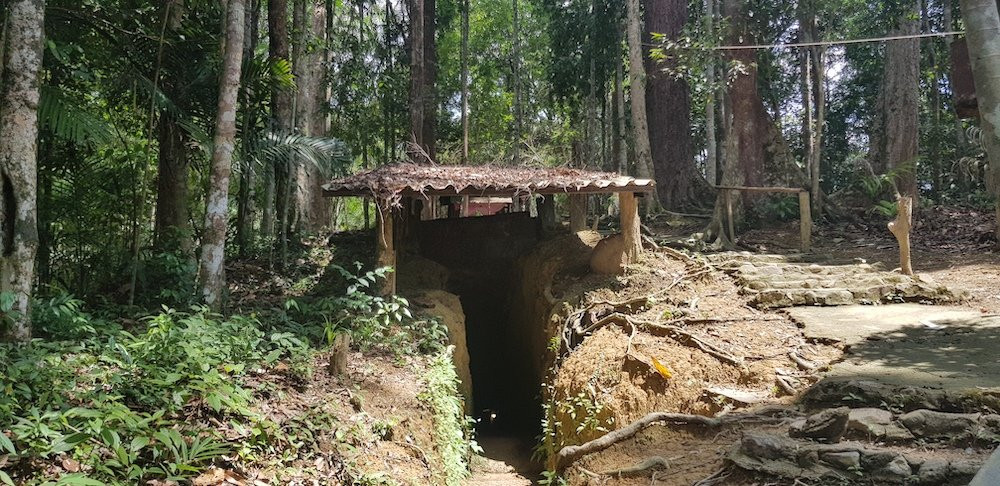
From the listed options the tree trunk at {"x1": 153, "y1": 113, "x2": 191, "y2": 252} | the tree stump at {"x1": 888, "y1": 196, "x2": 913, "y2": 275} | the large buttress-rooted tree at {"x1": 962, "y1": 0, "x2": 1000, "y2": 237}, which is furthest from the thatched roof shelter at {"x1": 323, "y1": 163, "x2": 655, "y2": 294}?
the large buttress-rooted tree at {"x1": 962, "y1": 0, "x2": 1000, "y2": 237}

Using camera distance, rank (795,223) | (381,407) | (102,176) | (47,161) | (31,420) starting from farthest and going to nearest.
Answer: (795,223) → (102,176) → (47,161) → (381,407) → (31,420)

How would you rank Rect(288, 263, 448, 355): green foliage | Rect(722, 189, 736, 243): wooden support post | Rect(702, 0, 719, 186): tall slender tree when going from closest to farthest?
Rect(288, 263, 448, 355): green foliage → Rect(722, 189, 736, 243): wooden support post → Rect(702, 0, 719, 186): tall slender tree

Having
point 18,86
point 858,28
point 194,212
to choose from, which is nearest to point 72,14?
point 18,86

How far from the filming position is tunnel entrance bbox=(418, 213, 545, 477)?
13.4m

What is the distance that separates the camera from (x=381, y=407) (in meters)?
6.12

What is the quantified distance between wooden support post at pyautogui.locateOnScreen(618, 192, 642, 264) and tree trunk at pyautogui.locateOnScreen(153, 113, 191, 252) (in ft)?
20.6

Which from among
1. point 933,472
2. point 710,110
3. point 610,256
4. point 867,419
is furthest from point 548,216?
point 933,472

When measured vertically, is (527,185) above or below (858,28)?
below

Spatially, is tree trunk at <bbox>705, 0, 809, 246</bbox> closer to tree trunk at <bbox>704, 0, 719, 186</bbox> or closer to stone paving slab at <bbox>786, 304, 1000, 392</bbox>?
tree trunk at <bbox>704, 0, 719, 186</bbox>

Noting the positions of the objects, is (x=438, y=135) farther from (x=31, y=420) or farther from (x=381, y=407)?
(x=31, y=420)


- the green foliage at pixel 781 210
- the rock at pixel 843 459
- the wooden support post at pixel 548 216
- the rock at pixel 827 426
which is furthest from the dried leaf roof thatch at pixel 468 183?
the green foliage at pixel 781 210

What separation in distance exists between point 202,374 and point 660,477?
11.5ft

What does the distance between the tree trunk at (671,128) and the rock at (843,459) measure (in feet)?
37.5

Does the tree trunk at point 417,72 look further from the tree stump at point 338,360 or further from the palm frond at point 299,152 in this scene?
the tree stump at point 338,360
